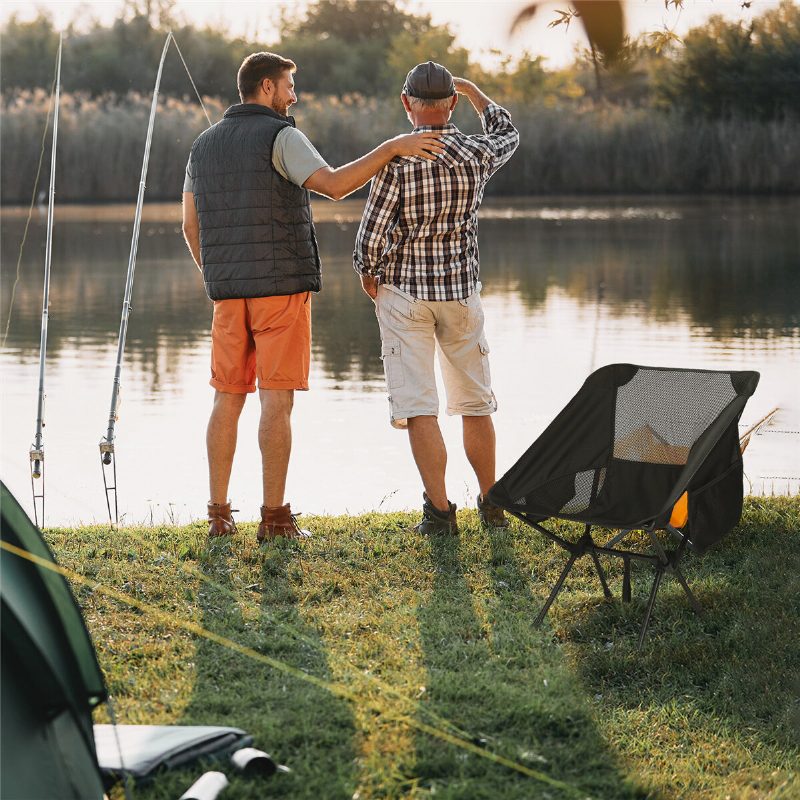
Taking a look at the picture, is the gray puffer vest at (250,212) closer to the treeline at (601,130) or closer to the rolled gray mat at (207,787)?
the rolled gray mat at (207,787)

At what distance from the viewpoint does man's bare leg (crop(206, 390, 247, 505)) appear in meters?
4.68

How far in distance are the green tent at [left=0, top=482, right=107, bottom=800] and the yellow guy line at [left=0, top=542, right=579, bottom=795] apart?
0.05 meters

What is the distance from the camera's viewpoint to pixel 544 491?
404cm

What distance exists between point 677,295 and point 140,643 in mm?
10057

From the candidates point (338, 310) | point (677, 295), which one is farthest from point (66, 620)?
point (677, 295)

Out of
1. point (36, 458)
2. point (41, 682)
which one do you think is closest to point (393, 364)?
point (36, 458)

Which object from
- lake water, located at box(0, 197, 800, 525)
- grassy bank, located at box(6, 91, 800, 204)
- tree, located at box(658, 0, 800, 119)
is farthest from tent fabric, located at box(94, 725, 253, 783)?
tree, located at box(658, 0, 800, 119)

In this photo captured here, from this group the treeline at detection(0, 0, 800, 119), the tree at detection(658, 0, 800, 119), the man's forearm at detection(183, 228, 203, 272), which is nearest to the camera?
the man's forearm at detection(183, 228, 203, 272)

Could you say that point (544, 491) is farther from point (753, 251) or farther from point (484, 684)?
point (753, 251)

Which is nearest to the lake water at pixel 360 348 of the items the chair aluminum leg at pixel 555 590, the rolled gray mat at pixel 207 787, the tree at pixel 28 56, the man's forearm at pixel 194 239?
the man's forearm at pixel 194 239

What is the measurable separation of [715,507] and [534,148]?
65.9 ft

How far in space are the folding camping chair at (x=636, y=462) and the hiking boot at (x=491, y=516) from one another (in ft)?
2.02

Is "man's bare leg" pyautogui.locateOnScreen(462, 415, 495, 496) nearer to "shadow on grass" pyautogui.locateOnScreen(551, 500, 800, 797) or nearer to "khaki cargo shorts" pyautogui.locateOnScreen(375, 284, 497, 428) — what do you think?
"khaki cargo shorts" pyautogui.locateOnScreen(375, 284, 497, 428)

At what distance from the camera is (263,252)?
14.8ft
